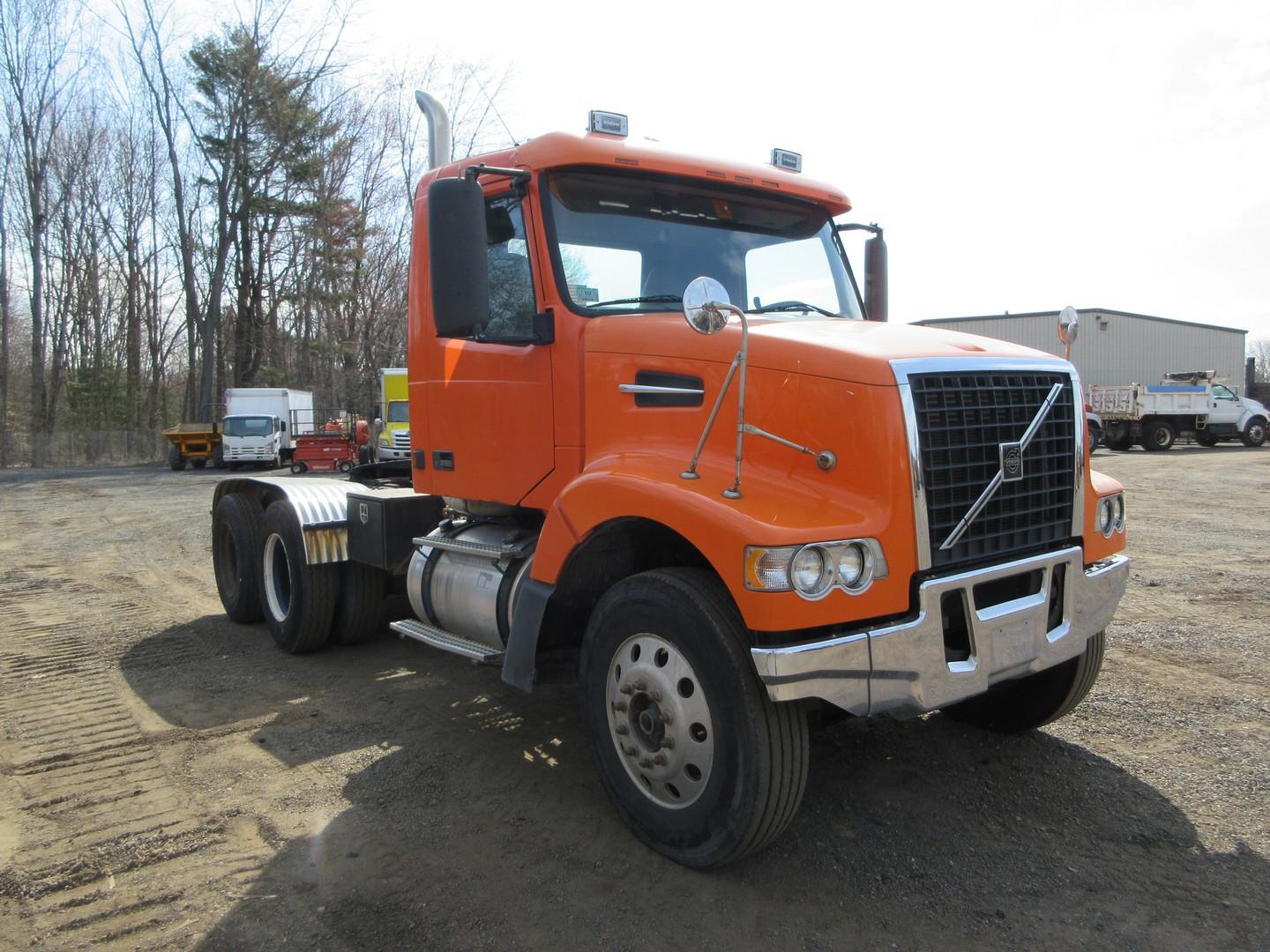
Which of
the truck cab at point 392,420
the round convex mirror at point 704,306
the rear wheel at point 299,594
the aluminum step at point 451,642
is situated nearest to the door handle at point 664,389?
the round convex mirror at point 704,306

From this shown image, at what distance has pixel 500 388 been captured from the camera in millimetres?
4582

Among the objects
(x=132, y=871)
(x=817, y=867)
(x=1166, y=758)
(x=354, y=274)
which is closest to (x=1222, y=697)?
(x=1166, y=758)

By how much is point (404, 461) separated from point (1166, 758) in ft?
17.7

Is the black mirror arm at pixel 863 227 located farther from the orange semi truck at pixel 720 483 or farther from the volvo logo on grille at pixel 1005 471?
the volvo logo on grille at pixel 1005 471

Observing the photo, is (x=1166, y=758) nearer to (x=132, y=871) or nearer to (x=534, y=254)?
(x=534, y=254)

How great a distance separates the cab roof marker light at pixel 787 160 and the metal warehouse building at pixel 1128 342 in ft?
112

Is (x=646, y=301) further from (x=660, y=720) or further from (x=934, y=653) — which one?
(x=934, y=653)

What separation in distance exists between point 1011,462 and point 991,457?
8 cm

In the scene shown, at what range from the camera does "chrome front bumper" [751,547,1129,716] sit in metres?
2.92

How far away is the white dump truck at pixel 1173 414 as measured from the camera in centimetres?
3008

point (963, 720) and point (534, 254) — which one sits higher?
point (534, 254)

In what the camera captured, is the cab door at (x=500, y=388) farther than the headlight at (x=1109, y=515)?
Yes

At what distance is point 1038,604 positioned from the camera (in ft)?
11.2

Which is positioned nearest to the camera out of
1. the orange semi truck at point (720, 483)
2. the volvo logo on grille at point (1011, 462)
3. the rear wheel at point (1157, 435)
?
the orange semi truck at point (720, 483)
